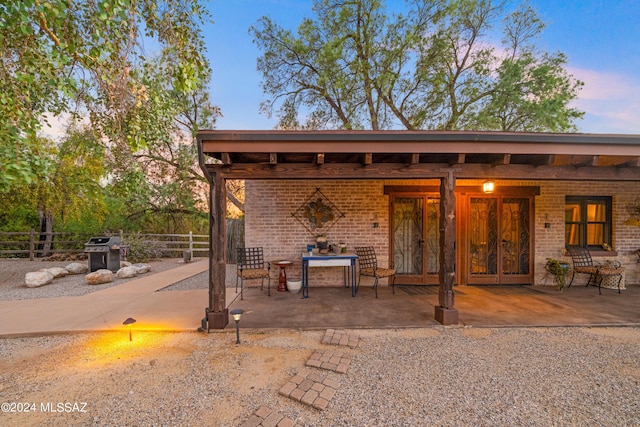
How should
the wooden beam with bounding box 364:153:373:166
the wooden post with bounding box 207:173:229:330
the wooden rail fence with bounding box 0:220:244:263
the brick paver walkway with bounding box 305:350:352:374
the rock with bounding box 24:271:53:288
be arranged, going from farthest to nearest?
the wooden rail fence with bounding box 0:220:244:263
the rock with bounding box 24:271:53:288
the wooden post with bounding box 207:173:229:330
the wooden beam with bounding box 364:153:373:166
the brick paver walkway with bounding box 305:350:352:374

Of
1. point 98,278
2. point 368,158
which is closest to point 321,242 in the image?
point 368,158

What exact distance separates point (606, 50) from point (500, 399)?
1095 cm

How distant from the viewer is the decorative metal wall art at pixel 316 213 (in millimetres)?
5723

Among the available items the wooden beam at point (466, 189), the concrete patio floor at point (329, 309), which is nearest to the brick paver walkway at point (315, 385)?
the concrete patio floor at point (329, 309)

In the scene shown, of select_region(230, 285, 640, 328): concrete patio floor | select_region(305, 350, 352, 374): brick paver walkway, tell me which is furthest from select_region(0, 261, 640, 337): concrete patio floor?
select_region(305, 350, 352, 374): brick paver walkway

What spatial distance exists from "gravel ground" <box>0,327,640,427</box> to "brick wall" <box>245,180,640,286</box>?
2.46 meters

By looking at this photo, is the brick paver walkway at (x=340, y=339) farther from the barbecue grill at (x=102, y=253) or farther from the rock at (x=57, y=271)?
the rock at (x=57, y=271)

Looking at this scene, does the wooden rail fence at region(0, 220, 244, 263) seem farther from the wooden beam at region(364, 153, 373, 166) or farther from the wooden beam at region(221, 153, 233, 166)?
the wooden beam at region(364, 153, 373, 166)

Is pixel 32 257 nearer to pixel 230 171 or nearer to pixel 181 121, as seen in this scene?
pixel 181 121

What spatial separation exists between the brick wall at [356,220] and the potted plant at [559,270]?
0.25 metres

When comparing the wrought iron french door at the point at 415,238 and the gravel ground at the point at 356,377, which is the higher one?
the wrought iron french door at the point at 415,238

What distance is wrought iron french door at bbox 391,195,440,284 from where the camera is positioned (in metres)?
5.77

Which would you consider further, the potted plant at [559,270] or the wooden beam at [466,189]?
the wooden beam at [466,189]

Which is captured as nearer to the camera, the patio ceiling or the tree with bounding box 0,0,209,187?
the tree with bounding box 0,0,209,187
